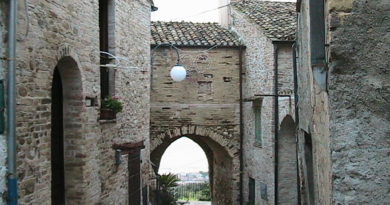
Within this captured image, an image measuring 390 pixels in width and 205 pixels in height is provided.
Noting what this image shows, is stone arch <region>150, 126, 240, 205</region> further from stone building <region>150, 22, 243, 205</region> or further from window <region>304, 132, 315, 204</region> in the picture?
window <region>304, 132, 315, 204</region>

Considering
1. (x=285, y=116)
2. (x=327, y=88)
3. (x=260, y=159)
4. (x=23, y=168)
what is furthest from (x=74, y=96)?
(x=260, y=159)

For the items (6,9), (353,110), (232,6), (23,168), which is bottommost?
(23,168)

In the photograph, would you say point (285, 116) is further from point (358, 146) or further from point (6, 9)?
point (358, 146)

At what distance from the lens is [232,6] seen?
49.6 feet

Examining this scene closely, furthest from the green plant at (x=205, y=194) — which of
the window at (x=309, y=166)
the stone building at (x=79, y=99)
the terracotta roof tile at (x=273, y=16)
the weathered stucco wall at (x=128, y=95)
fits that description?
the window at (x=309, y=166)

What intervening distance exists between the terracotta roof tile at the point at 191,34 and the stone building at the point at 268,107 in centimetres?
65

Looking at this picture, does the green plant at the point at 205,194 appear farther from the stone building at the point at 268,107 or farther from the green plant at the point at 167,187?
the stone building at the point at 268,107

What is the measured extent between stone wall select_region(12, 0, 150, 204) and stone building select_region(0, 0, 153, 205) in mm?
11

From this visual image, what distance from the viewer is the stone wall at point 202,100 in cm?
1420

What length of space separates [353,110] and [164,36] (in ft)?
39.9

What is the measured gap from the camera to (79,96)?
6.59m

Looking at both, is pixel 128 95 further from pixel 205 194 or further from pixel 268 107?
pixel 205 194

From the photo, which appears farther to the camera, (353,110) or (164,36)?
(164,36)

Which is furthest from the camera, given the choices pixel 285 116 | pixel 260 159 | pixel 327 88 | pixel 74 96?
pixel 260 159
